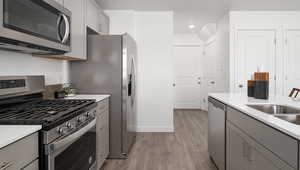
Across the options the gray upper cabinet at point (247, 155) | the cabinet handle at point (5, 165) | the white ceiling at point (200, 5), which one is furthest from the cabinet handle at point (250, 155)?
the white ceiling at point (200, 5)

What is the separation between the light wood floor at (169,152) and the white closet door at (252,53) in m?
1.43

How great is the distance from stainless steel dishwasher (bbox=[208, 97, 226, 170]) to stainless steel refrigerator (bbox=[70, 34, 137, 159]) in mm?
1182

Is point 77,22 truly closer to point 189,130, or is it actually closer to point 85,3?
point 85,3

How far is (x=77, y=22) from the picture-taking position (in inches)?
91.7

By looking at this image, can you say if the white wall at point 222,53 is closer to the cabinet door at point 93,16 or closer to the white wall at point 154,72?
the white wall at point 154,72

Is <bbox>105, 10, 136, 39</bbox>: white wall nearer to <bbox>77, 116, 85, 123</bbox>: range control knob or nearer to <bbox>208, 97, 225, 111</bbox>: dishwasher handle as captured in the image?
<bbox>208, 97, 225, 111</bbox>: dishwasher handle

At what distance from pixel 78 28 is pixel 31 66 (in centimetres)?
72

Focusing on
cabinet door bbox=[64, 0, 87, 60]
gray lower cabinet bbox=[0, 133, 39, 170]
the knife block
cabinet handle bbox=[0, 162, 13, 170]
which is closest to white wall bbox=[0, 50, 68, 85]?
cabinet door bbox=[64, 0, 87, 60]

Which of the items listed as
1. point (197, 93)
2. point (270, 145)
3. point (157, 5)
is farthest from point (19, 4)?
point (197, 93)

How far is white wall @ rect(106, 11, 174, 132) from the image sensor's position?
3994mm

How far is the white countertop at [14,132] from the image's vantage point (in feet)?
2.76

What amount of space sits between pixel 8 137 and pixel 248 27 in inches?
172

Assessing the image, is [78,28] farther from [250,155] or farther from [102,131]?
[250,155]

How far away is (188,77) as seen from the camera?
6.59 metres
